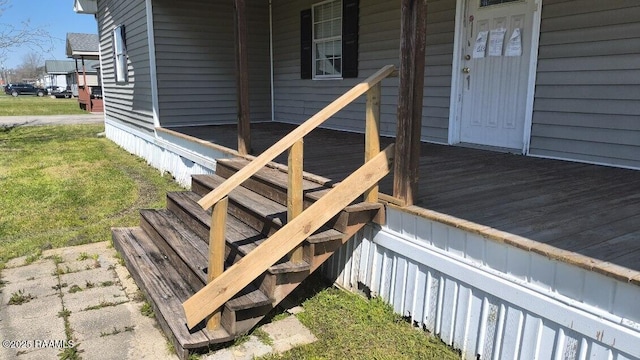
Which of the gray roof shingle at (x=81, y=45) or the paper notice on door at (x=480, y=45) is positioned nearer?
the paper notice on door at (x=480, y=45)

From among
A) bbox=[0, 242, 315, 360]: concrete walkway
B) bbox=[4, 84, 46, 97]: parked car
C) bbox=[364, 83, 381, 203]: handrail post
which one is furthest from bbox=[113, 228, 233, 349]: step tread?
bbox=[4, 84, 46, 97]: parked car

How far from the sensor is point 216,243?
8.40 feet

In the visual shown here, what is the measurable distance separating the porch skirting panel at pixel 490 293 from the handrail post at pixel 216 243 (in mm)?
1030

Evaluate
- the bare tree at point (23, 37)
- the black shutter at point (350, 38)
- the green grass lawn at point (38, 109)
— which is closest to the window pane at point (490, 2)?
the black shutter at point (350, 38)

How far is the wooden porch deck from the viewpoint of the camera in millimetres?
2219

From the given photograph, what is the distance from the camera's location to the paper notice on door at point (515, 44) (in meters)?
4.42

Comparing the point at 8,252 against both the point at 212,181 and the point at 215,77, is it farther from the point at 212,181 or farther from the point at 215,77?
the point at 215,77

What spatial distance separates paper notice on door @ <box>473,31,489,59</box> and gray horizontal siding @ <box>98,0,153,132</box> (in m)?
5.40

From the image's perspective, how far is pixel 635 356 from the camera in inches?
69.3

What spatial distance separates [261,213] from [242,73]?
2087 mm

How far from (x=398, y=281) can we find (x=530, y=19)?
2.88 metres

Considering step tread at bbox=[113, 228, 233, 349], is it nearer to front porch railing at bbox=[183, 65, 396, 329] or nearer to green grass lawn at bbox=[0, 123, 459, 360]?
front porch railing at bbox=[183, 65, 396, 329]

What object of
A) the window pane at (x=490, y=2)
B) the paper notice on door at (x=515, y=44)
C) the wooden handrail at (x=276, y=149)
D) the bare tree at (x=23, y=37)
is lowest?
the wooden handrail at (x=276, y=149)

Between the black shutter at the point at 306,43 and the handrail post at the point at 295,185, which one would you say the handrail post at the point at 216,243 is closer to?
the handrail post at the point at 295,185
